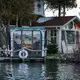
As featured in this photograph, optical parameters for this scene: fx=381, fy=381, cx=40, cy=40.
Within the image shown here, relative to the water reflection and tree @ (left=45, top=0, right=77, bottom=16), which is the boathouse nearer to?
tree @ (left=45, top=0, right=77, bottom=16)

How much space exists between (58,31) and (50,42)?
4.80ft

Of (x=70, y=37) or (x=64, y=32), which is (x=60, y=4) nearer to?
(x=70, y=37)

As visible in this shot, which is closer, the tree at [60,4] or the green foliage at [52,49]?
the green foliage at [52,49]

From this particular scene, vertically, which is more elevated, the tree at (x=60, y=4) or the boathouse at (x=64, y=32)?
the tree at (x=60, y=4)

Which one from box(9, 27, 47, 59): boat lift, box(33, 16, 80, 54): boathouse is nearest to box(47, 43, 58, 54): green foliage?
box(33, 16, 80, 54): boathouse

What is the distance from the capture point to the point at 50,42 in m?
40.6

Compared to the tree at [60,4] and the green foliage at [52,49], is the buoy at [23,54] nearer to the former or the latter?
the green foliage at [52,49]

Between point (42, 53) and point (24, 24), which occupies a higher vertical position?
point (24, 24)

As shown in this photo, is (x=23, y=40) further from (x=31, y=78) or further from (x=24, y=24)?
(x=31, y=78)

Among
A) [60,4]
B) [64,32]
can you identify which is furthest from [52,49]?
[60,4]

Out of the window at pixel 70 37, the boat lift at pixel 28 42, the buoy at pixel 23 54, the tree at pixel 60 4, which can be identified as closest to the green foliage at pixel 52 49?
the window at pixel 70 37

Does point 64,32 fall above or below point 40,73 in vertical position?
above

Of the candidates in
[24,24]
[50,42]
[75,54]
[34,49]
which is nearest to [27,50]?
[34,49]

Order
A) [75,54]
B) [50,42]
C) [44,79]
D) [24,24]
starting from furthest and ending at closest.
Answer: [24,24]
[50,42]
[75,54]
[44,79]
